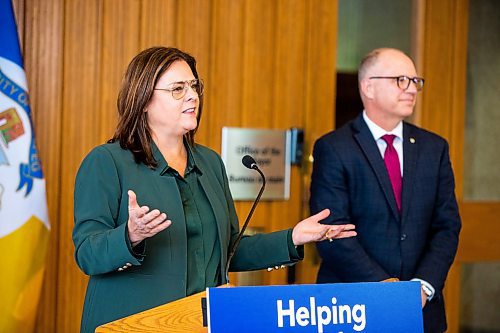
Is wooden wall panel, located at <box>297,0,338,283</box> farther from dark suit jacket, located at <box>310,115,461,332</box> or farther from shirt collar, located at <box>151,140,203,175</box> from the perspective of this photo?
shirt collar, located at <box>151,140,203,175</box>

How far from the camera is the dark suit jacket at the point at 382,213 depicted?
3.10 m

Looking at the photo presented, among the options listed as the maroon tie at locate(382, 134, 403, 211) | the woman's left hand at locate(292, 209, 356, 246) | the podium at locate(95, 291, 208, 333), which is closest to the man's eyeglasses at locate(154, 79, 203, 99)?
the woman's left hand at locate(292, 209, 356, 246)

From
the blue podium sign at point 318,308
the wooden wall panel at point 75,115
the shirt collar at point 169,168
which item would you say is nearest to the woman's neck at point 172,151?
the shirt collar at point 169,168

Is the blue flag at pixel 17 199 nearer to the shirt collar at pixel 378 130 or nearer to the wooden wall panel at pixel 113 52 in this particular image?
the wooden wall panel at pixel 113 52

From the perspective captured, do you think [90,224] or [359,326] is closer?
[359,326]

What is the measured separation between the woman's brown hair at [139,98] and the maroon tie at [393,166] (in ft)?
3.81

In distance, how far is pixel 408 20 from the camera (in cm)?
457

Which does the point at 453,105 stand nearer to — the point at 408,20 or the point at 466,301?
the point at 408,20

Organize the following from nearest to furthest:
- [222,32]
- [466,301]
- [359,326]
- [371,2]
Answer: [359,326] < [222,32] < [371,2] < [466,301]

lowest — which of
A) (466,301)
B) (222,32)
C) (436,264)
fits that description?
(466,301)

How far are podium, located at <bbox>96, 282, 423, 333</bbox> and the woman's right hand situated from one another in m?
0.20

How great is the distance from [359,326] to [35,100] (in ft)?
7.04

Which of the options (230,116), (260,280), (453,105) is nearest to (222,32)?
(230,116)

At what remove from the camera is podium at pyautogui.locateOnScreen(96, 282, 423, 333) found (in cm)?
161
